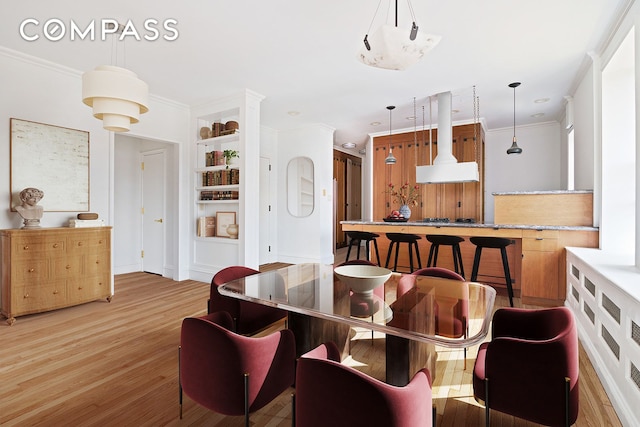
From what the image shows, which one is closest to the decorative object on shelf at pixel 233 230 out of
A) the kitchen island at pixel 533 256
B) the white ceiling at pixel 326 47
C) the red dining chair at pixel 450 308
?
the white ceiling at pixel 326 47

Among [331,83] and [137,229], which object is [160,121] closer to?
[137,229]

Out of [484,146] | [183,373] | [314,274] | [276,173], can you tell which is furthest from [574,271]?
[276,173]

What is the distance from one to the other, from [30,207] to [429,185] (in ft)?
19.7

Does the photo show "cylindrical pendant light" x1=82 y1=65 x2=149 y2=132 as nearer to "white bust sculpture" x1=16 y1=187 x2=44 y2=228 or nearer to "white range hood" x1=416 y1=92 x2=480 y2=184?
"white bust sculpture" x1=16 y1=187 x2=44 y2=228

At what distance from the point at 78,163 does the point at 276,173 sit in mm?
3519

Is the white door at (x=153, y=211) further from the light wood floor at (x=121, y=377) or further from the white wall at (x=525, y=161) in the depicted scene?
the white wall at (x=525, y=161)

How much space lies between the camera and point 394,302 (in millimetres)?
1815

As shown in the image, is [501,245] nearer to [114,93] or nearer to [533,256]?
[533,256]

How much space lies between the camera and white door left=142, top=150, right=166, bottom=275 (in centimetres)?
536

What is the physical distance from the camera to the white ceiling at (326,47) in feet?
8.55

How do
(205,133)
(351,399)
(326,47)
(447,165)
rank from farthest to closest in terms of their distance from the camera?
(447,165)
(205,133)
(326,47)
(351,399)

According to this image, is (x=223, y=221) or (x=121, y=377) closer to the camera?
(x=121, y=377)

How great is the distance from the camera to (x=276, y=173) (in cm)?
672

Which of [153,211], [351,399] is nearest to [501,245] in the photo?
[351,399]
